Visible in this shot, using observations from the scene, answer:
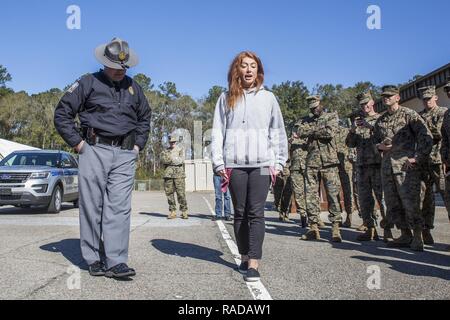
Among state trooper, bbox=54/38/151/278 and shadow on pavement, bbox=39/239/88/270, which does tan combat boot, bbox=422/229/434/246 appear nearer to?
state trooper, bbox=54/38/151/278

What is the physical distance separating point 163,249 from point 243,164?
83.0 inches

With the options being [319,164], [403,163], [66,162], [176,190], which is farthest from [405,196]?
[66,162]

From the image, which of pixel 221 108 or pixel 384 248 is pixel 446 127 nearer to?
pixel 384 248

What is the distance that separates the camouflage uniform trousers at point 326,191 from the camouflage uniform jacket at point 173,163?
4722 mm

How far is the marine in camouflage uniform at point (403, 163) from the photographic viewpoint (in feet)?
19.6

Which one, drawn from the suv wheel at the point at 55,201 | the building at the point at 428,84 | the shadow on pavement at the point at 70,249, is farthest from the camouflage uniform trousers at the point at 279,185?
the building at the point at 428,84

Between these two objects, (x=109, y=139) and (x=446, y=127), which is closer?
(x=109, y=139)

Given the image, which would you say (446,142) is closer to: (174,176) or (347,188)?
(347,188)

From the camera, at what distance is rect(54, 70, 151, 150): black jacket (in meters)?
4.16

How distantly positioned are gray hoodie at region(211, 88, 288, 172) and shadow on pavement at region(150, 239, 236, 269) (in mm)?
1156

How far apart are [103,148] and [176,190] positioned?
6859 mm

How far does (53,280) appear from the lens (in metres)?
3.89

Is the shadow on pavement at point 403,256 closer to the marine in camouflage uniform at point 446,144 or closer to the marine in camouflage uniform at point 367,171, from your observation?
the marine in camouflage uniform at point 367,171

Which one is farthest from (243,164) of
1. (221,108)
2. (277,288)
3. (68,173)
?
(68,173)
